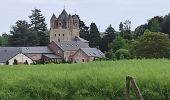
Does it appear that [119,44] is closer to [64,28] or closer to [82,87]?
[64,28]

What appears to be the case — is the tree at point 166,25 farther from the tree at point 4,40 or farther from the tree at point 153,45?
the tree at point 4,40

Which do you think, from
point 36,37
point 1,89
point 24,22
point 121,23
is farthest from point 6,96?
point 121,23

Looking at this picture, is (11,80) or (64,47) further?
(64,47)

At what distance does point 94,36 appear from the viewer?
336 ft

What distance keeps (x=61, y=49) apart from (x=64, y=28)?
Result: 1253 cm

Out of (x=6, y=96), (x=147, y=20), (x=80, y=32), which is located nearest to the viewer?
(x=6, y=96)

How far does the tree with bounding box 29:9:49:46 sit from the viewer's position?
10975 centimetres

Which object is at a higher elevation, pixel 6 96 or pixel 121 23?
pixel 121 23

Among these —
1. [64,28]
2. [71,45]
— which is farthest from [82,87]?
[64,28]

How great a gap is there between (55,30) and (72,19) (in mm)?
4431

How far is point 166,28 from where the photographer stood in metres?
82.3

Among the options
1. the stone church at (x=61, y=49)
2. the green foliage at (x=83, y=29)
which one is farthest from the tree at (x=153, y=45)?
the green foliage at (x=83, y=29)

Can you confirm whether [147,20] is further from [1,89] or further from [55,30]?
[1,89]

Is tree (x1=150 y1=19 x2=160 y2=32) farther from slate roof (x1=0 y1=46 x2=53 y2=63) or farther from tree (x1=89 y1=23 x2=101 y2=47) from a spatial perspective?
slate roof (x1=0 y1=46 x2=53 y2=63)
